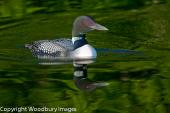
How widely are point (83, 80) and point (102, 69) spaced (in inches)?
19.4

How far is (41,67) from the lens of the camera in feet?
29.1

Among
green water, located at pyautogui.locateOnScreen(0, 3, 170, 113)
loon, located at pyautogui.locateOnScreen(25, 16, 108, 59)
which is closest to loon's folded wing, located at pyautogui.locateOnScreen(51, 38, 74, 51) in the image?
loon, located at pyautogui.locateOnScreen(25, 16, 108, 59)

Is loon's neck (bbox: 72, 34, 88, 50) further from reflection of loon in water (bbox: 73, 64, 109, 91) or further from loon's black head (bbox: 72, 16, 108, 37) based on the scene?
reflection of loon in water (bbox: 73, 64, 109, 91)

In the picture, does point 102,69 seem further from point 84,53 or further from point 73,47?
point 73,47

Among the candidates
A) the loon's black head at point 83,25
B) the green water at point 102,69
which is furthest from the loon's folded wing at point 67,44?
the green water at point 102,69

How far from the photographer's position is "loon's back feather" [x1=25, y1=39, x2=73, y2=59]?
30.3ft

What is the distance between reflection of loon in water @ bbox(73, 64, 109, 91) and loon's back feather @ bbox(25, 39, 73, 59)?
15.0 inches

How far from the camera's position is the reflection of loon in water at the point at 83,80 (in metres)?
8.00

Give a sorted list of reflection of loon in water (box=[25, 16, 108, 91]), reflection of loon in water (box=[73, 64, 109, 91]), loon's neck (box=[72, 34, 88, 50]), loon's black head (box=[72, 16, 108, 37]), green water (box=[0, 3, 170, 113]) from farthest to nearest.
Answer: loon's black head (box=[72, 16, 108, 37]), loon's neck (box=[72, 34, 88, 50]), reflection of loon in water (box=[25, 16, 108, 91]), reflection of loon in water (box=[73, 64, 109, 91]), green water (box=[0, 3, 170, 113])

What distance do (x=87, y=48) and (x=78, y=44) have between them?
19 cm

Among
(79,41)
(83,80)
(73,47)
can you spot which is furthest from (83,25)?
(83,80)

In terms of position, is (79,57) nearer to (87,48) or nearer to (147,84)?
(87,48)

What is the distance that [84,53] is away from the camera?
907 cm

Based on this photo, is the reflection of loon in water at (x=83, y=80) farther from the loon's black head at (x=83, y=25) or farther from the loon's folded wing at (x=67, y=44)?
the loon's black head at (x=83, y=25)
